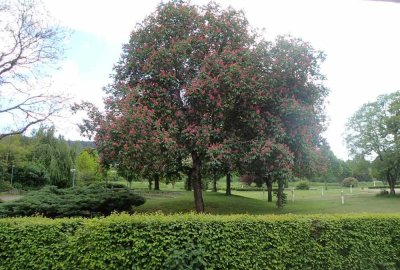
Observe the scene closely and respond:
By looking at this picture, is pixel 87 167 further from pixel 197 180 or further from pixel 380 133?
pixel 380 133

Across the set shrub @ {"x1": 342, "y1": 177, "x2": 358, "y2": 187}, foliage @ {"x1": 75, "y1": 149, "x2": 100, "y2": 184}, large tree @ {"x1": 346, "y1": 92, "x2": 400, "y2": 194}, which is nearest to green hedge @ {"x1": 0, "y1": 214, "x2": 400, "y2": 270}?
large tree @ {"x1": 346, "y1": 92, "x2": 400, "y2": 194}

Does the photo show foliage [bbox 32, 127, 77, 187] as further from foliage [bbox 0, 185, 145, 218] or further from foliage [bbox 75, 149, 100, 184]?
foliage [bbox 0, 185, 145, 218]

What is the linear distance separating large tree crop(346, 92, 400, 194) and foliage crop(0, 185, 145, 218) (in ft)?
63.8

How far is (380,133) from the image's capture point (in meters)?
24.6

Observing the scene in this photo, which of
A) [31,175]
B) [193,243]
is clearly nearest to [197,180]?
[193,243]

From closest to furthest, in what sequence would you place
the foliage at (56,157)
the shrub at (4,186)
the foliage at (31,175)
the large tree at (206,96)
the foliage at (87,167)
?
the large tree at (206,96), the foliage at (56,157), the shrub at (4,186), the foliage at (31,175), the foliage at (87,167)

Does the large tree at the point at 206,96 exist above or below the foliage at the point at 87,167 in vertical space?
above

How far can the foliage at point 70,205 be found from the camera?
31.7 ft

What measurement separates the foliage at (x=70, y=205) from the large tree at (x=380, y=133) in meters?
19.4

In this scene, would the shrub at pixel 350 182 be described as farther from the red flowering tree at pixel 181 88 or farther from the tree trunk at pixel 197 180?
the red flowering tree at pixel 181 88

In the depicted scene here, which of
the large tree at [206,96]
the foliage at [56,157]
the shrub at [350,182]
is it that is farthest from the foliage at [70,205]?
the shrub at [350,182]

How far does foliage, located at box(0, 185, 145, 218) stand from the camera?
380 inches

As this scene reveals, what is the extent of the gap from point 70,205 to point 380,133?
74.2 feet

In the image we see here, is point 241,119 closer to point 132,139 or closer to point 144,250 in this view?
point 132,139
